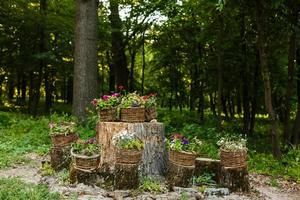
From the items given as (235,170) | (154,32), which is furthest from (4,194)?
(154,32)

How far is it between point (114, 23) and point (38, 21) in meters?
2.73

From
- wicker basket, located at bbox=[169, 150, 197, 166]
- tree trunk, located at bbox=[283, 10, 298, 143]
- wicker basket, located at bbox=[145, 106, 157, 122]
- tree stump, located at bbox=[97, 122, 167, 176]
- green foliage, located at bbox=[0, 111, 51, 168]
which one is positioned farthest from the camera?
tree trunk, located at bbox=[283, 10, 298, 143]

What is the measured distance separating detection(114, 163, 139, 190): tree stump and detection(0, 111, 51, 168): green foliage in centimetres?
277

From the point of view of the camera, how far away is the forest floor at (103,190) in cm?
527

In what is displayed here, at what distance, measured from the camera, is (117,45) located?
15.8 m

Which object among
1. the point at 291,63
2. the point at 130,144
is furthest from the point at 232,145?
the point at 291,63

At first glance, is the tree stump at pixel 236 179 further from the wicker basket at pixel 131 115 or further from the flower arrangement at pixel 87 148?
the flower arrangement at pixel 87 148

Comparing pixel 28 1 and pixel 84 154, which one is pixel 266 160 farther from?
pixel 28 1

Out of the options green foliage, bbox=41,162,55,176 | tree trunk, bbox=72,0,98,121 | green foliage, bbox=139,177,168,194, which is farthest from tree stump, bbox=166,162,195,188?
tree trunk, bbox=72,0,98,121

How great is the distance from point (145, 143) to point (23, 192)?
205 cm

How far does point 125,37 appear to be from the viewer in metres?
15.5

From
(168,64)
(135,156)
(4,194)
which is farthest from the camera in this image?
(168,64)

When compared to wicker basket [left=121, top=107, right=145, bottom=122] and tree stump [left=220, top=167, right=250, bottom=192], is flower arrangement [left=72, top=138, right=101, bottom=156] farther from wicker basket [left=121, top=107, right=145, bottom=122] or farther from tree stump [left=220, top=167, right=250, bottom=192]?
tree stump [left=220, top=167, right=250, bottom=192]

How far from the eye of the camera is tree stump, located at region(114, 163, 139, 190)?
5.49 meters
